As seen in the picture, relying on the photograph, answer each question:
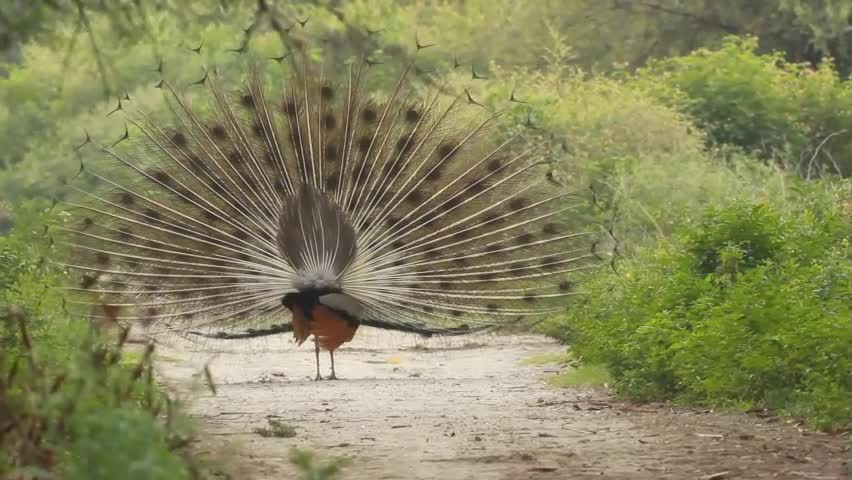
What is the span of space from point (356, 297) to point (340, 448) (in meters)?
4.64

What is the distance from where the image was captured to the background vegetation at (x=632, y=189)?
792cm

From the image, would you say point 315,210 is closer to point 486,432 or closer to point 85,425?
point 486,432

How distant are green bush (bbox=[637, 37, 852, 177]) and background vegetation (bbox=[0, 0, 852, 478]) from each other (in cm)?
5

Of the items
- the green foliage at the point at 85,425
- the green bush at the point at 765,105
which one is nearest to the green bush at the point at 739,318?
the green foliage at the point at 85,425

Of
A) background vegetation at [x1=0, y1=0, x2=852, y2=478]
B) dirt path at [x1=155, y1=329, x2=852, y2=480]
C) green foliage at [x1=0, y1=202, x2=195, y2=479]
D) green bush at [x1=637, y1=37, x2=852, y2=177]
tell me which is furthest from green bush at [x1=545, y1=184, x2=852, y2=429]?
green bush at [x1=637, y1=37, x2=852, y2=177]

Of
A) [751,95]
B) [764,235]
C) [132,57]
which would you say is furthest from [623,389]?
[132,57]

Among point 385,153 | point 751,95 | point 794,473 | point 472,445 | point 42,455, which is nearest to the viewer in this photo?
point 42,455

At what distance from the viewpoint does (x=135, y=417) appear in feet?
16.6

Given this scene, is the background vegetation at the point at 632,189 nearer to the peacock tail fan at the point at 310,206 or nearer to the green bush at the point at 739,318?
the green bush at the point at 739,318

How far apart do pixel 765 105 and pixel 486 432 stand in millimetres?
20485

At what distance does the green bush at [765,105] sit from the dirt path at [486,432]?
45.6ft

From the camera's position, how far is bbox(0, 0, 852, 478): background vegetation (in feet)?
26.0

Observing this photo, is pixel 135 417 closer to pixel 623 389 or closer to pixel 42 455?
pixel 42 455

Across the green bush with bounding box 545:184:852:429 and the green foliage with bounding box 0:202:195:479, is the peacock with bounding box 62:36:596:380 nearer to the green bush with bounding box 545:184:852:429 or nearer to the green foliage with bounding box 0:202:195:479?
the green bush with bounding box 545:184:852:429
